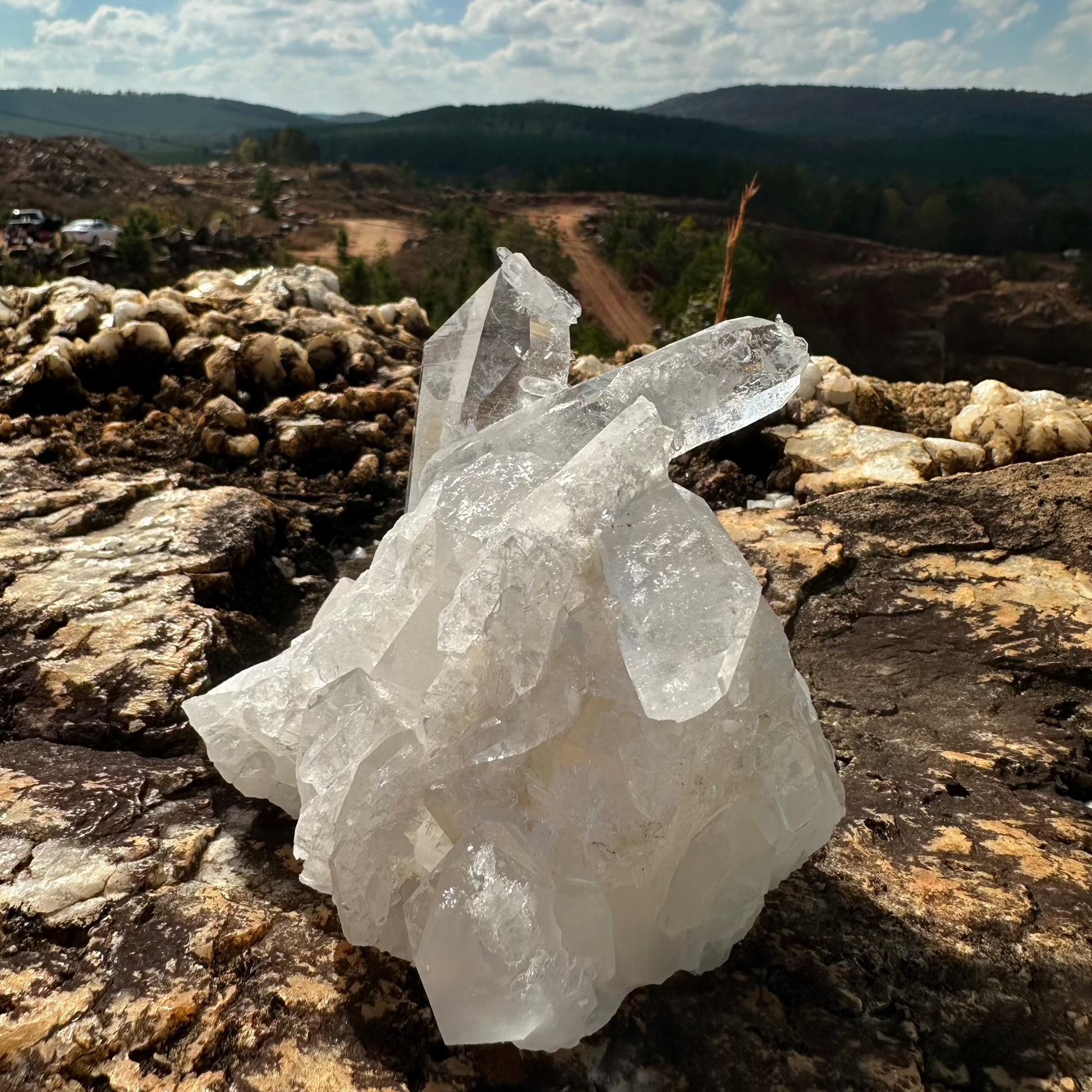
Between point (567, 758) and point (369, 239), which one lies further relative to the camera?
point (369, 239)

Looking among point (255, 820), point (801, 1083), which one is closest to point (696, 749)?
point (801, 1083)

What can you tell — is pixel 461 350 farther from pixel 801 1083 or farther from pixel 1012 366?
pixel 1012 366

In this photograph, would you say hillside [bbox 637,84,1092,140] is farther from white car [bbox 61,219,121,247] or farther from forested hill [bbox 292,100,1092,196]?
white car [bbox 61,219,121,247]

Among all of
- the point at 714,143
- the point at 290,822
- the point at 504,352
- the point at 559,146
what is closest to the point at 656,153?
the point at 559,146

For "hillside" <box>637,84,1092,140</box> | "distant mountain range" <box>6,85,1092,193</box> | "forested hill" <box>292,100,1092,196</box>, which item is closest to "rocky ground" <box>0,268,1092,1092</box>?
"distant mountain range" <box>6,85,1092,193</box>

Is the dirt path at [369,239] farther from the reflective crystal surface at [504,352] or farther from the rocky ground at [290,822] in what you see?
the reflective crystal surface at [504,352]

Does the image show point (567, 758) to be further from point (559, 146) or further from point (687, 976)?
point (559, 146)
